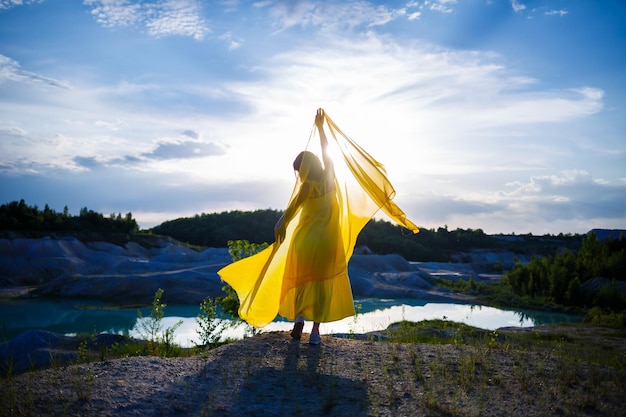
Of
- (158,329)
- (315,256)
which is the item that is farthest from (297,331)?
(158,329)

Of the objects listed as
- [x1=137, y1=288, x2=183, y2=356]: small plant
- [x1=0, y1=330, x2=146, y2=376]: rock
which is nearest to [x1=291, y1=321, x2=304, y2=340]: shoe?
[x1=137, y1=288, x2=183, y2=356]: small plant

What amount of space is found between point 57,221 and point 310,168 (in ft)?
105

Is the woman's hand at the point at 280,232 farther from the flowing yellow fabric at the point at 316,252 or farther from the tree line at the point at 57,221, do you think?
the tree line at the point at 57,221

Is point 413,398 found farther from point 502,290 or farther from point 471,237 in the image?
point 471,237

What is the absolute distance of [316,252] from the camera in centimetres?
568

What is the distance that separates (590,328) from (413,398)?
38.5 feet

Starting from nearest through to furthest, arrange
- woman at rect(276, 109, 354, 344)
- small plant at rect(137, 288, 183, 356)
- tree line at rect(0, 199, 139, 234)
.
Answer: woman at rect(276, 109, 354, 344)
small plant at rect(137, 288, 183, 356)
tree line at rect(0, 199, 139, 234)

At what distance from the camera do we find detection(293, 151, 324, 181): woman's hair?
5.86 meters

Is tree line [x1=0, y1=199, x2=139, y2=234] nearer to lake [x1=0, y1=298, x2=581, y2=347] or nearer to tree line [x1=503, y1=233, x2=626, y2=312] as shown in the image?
lake [x1=0, y1=298, x2=581, y2=347]

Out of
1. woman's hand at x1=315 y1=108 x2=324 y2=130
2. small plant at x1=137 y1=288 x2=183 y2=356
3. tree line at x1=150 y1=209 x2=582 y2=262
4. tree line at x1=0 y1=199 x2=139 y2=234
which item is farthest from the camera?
tree line at x1=150 y1=209 x2=582 y2=262

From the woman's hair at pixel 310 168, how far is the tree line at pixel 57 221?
29790mm

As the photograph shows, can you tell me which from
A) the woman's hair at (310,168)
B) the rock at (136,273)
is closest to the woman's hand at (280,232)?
the woman's hair at (310,168)

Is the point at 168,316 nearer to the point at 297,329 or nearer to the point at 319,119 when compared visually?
the point at 297,329

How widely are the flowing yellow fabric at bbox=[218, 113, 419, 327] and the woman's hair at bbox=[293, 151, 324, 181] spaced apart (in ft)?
0.05
